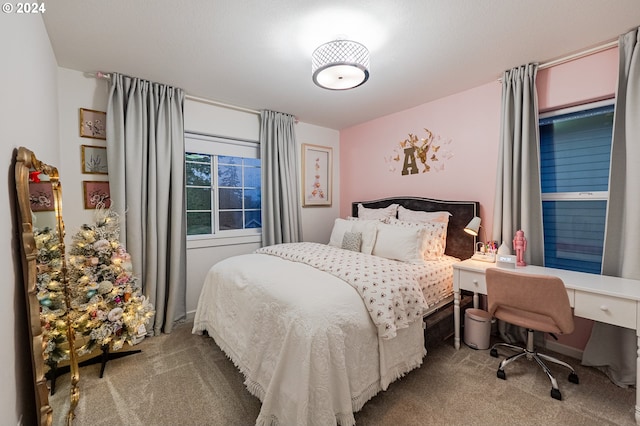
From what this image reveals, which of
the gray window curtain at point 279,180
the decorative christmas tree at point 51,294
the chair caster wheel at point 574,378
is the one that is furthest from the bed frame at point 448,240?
the decorative christmas tree at point 51,294

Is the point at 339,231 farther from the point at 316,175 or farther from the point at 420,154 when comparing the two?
the point at 420,154

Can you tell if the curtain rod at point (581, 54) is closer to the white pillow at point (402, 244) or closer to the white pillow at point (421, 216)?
the white pillow at point (421, 216)

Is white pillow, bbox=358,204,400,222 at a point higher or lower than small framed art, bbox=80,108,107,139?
lower

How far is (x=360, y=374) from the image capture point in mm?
1601

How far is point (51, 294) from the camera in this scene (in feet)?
5.42

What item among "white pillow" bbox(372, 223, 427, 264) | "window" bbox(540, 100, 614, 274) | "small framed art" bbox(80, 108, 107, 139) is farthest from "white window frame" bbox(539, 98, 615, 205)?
"small framed art" bbox(80, 108, 107, 139)

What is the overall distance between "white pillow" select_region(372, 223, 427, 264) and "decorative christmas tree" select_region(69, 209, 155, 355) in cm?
219

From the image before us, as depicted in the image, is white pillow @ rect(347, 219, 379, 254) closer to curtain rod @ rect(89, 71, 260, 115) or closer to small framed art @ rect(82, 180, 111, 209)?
curtain rod @ rect(89, 71, 260, 115)

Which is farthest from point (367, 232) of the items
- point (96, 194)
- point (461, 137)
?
point (96, 194)

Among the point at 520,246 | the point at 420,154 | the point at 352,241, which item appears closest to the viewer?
the point at 520,246

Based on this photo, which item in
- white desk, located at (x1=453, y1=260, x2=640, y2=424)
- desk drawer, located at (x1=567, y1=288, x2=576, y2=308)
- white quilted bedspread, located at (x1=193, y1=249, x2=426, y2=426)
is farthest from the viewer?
desk drawer, located at (x1=567, y1=288, x2=576, y2=308)

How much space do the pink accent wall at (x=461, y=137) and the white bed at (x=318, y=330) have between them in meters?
1.17

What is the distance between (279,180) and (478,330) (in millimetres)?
2680

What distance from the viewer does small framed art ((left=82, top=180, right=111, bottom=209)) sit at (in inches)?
99.3
